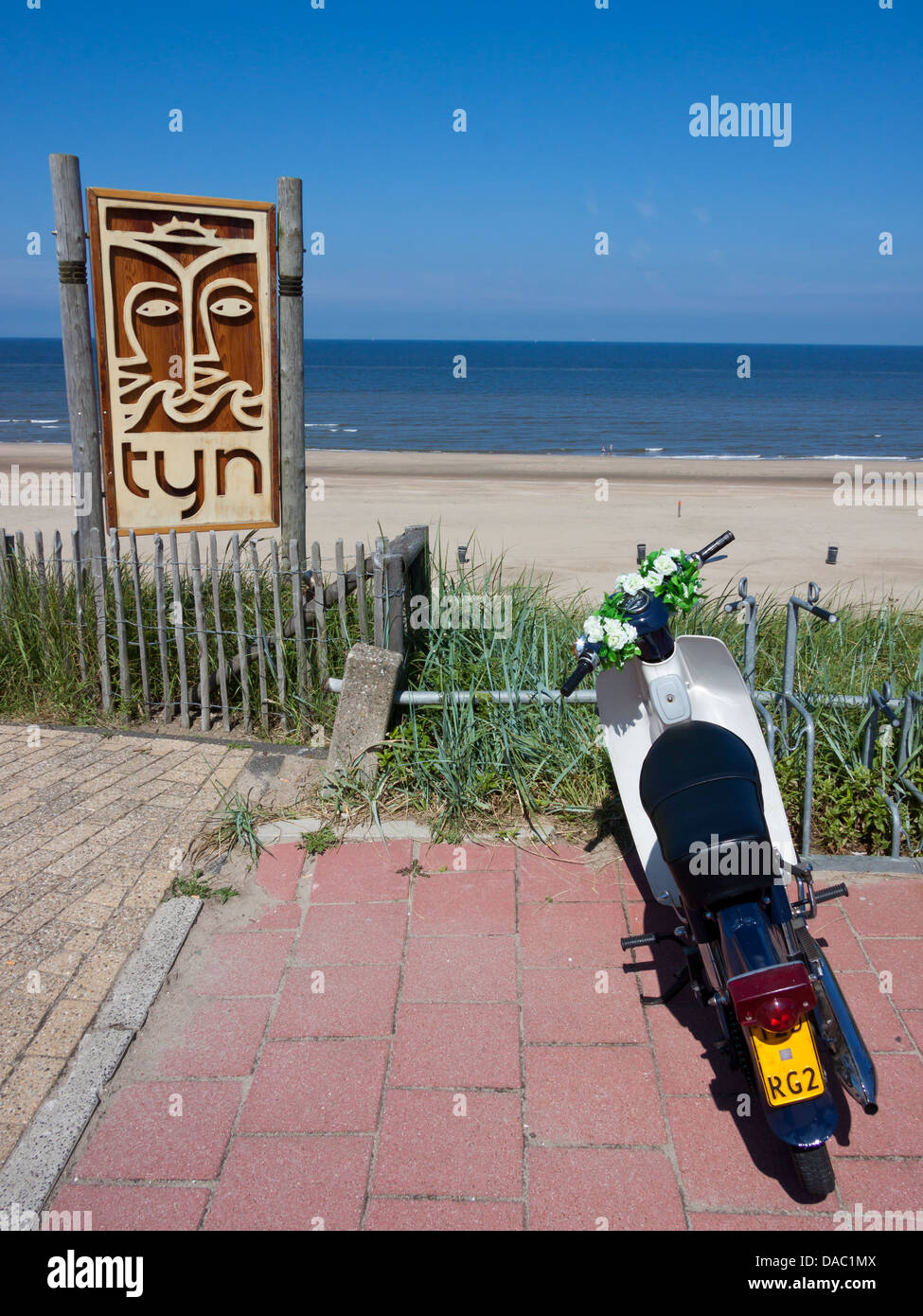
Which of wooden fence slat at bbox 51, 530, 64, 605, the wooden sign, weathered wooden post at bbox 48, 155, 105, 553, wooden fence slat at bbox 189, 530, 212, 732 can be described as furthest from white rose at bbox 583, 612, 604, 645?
weathered wooden post at bbox 48, 155, 105, 553

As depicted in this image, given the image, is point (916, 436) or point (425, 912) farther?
point (916, 436)

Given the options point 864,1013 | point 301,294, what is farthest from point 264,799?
point 301,294

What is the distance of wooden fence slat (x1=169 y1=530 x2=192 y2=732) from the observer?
535 cm

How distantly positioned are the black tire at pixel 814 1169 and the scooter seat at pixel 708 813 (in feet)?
1.99

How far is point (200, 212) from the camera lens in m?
5.59

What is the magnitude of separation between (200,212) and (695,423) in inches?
1365

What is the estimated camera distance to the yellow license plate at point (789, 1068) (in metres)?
2.28

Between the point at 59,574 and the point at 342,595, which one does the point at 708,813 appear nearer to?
the point at 342,595

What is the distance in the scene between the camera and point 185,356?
18.9 ft

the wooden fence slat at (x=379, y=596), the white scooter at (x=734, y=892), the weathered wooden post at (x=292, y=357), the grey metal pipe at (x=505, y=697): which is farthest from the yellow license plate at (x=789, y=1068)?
the weathered wooden post at (x=292, y=357)

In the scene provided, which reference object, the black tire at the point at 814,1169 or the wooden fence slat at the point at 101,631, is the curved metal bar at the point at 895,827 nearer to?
the black tire at the point at 814,1169
